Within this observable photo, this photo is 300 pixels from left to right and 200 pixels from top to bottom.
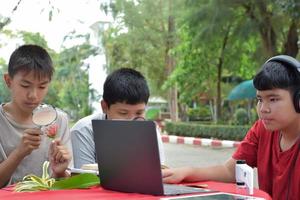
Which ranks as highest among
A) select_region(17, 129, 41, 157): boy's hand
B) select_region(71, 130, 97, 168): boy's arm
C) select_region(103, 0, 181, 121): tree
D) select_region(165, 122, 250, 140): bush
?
select_region(103, 0, 181, 121): tree

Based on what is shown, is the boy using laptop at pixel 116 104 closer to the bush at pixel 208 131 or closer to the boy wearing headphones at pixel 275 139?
the boy wearing headphones at pixel 275 139

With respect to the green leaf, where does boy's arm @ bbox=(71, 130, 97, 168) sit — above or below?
above

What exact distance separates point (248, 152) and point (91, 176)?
34.9 inches

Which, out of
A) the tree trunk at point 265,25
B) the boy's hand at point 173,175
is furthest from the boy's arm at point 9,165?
the tree trunk at point 265,25

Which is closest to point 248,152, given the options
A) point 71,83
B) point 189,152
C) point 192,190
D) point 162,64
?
point 192,190

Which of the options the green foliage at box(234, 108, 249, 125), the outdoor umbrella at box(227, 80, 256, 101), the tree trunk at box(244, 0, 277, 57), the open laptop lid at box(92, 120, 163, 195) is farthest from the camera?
Answer: the outdoor umbrella at box(227, 80, 256, 101)

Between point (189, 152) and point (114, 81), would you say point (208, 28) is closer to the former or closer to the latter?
point (189, 152)

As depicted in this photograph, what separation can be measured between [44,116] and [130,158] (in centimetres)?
60

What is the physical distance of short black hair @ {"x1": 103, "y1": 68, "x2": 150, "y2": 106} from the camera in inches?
117

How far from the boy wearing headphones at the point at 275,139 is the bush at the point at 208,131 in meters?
12.9

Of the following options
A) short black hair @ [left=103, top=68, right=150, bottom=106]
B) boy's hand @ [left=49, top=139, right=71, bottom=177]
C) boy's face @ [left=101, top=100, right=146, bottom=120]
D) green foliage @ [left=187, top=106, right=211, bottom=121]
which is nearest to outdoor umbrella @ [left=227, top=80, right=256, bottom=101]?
green foliage @ [left=187, top=106, right=211, bottom=121]

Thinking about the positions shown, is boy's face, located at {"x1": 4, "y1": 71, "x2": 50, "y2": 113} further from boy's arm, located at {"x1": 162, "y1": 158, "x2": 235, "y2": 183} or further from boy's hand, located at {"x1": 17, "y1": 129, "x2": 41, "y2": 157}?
boy's arm, located at {"x1": 162, "y1": 158, "x2": 235, "y2": 183}

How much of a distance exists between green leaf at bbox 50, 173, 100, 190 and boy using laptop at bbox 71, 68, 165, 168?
2.00 feet

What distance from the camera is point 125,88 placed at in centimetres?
296
